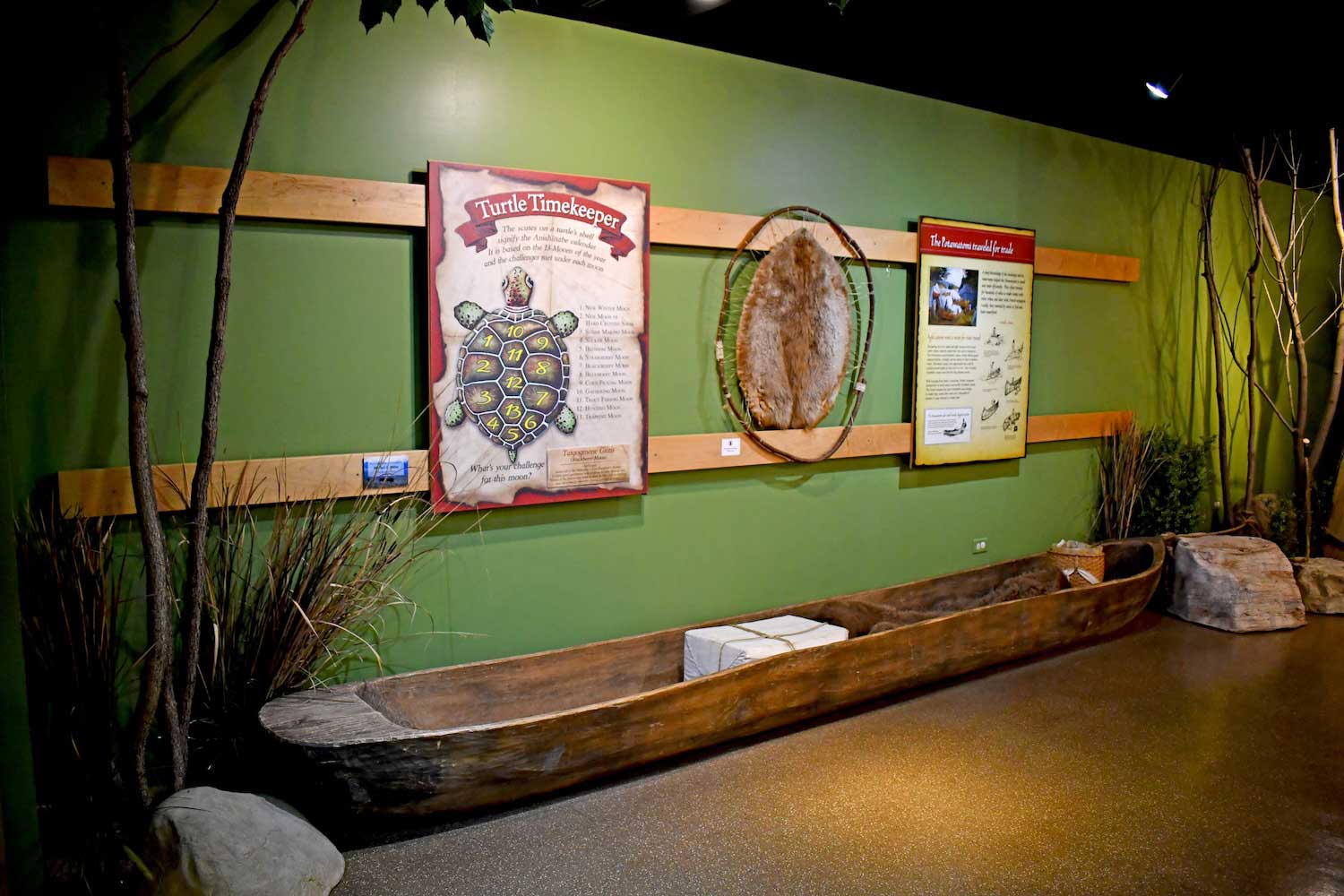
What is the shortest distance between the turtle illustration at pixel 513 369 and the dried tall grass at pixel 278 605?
50cm

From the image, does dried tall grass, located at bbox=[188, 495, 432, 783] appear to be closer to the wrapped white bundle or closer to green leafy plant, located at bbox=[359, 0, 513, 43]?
the wrapped white bundle

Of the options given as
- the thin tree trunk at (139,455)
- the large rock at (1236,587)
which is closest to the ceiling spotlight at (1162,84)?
the large rock at (1236,587)

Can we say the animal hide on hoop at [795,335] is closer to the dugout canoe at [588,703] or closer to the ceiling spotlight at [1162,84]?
the dugout canoe at [588,703]

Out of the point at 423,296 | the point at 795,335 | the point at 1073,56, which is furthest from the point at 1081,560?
the point at 423,296

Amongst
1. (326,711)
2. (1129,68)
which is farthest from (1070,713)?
(1129,68)

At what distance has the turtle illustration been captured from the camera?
3318 mm

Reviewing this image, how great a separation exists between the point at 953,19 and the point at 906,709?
137 inches

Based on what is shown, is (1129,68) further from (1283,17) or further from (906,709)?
(906,709)

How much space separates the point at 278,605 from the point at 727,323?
86.8 inches

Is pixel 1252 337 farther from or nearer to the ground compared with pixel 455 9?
nearer to the ground

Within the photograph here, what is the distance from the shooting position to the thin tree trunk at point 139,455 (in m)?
2.37

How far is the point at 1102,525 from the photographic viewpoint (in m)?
5.93

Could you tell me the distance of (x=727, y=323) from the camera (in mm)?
4070

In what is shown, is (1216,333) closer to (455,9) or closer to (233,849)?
(455,9)
